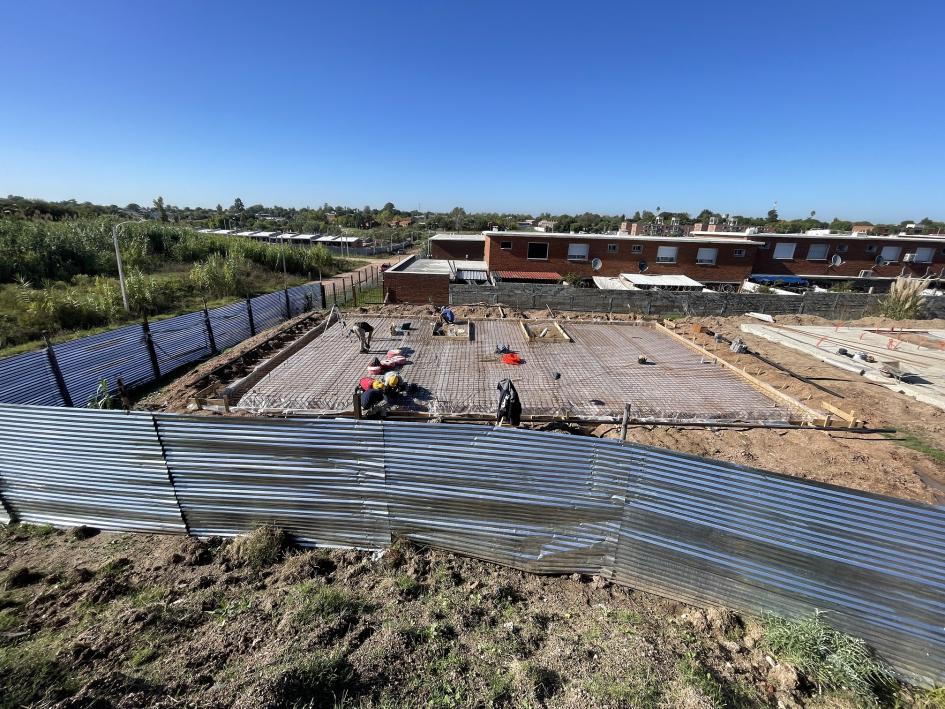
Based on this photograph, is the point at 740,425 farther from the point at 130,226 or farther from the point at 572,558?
the point at 130,226

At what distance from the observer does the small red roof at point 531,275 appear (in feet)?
85.7

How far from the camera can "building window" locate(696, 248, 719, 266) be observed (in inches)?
1043

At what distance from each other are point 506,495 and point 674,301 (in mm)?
18505

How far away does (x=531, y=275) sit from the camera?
2631 cm

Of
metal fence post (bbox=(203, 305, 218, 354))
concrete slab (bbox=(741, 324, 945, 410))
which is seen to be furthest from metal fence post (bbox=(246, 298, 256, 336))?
concrete slab (bbox=(741, 324, 945, 410))

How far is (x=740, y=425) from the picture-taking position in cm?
864

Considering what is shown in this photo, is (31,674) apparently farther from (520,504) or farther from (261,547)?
(520,504)

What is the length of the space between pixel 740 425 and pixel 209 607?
967 centimetres

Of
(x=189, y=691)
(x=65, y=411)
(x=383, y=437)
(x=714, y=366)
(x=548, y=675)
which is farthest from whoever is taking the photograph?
(x=714, y=366)

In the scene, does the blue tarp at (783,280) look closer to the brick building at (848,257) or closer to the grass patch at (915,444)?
the brick building at (848,257)

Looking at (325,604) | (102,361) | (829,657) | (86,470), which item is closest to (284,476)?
(325,604)

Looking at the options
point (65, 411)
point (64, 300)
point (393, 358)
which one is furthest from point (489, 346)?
point (64, 300)

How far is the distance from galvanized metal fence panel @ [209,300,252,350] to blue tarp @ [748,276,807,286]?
30826 mm

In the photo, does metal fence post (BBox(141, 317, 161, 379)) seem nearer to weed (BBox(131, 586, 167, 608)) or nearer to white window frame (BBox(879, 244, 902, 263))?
weed (BBox(131, 586, 167, 608))
